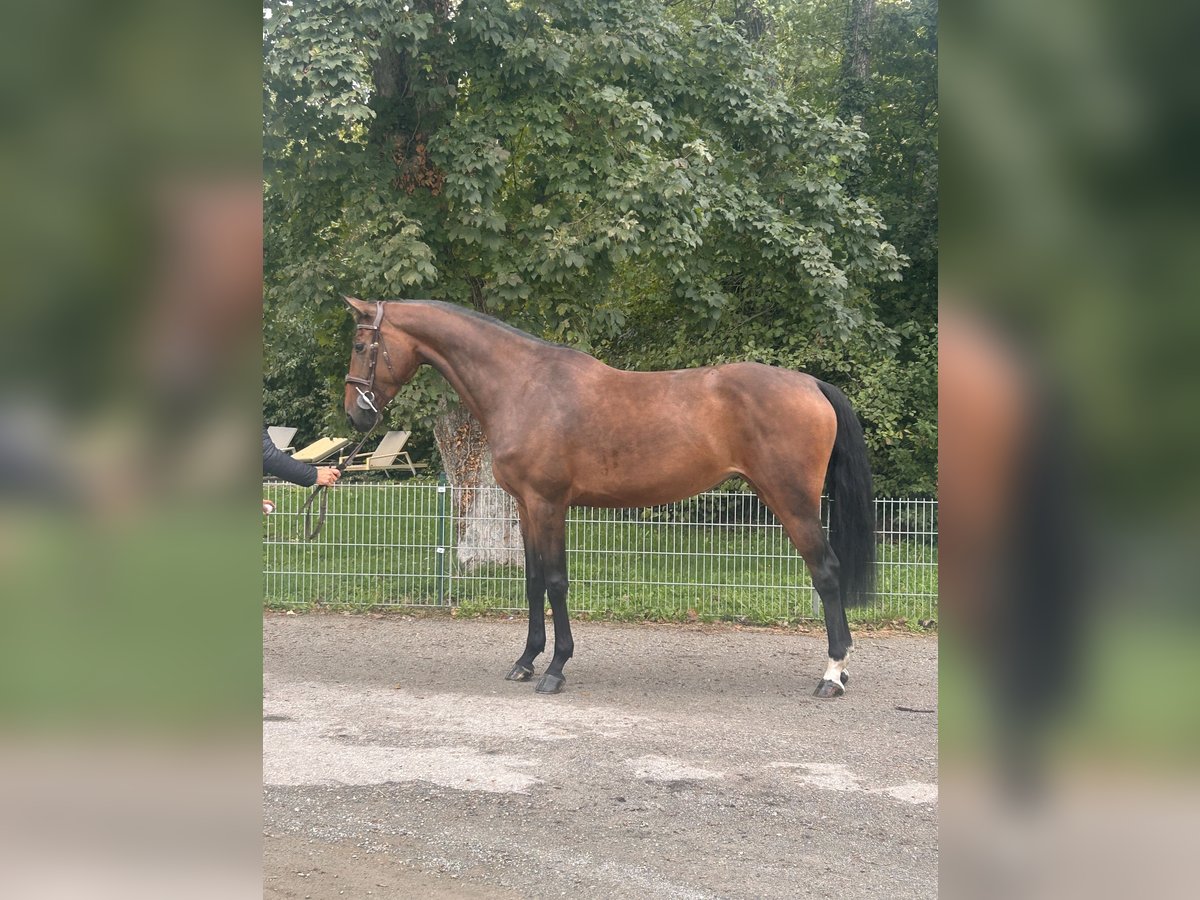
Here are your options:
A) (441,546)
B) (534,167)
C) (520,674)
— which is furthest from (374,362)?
(534,167)

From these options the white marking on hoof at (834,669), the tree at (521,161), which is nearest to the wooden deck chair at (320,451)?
the tree at (521,161)

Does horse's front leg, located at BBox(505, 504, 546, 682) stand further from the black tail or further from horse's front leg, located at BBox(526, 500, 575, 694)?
the black tail

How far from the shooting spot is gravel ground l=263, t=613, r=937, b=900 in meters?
3.54

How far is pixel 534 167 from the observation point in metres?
9.69

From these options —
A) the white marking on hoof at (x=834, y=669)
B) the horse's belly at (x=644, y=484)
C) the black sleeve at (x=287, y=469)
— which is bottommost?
the white marking on hoof at (x=834, y=669)

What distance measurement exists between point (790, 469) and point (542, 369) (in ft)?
5.53

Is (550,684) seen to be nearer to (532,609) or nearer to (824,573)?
(532,609)

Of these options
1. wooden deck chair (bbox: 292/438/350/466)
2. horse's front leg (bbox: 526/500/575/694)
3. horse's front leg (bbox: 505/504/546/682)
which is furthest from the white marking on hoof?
wooden deck chair (bbox: 292/438/350/466)

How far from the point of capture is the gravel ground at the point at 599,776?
3539 millimetres

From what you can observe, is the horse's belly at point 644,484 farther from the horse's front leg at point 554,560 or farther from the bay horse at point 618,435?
the horse's front leg at point 554,560
